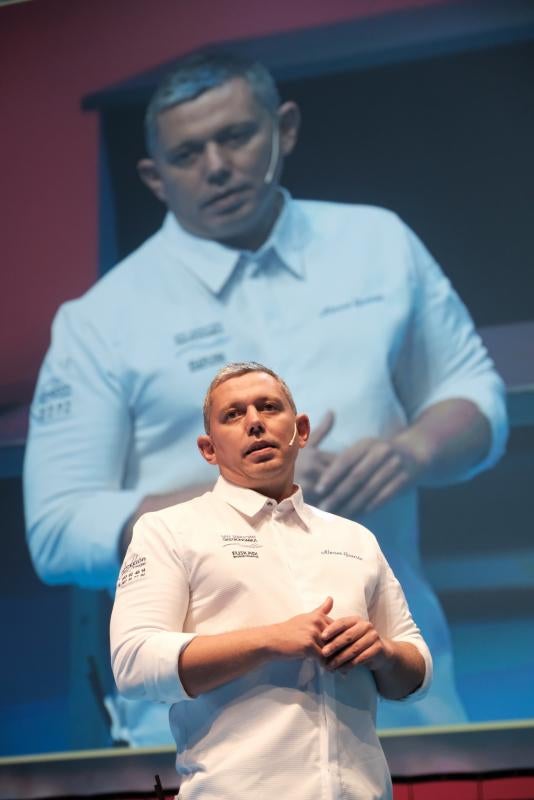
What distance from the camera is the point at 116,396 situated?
348 cm

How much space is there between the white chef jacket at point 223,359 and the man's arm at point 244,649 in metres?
1.72

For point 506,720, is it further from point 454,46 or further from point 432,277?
point 454,46

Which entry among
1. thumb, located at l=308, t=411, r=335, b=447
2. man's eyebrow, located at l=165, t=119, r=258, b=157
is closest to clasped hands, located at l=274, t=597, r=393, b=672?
thumb, located at l=308, t=411, r=335, b=447

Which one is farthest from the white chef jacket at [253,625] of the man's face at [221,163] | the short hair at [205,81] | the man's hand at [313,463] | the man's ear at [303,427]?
the short hair at [205,81]

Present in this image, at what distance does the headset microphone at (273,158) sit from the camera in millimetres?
3648

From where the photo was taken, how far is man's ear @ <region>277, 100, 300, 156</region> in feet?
12.1

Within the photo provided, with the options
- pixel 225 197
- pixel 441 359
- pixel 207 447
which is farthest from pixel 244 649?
pixel 225 197

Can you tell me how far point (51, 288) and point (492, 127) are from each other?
5.63 feet

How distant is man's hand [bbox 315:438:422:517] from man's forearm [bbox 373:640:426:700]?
1517mm

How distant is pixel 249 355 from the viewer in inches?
134

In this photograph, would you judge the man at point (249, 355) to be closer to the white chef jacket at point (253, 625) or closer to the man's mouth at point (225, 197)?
the man's mouth at point (225, 197)

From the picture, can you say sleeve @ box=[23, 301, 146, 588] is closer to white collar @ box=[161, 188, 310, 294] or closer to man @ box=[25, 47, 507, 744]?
man @ box=[25, 47, 507, 744]

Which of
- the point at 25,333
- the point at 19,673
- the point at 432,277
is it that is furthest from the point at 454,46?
the point at 19,673

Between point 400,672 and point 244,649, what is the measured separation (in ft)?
0.98
